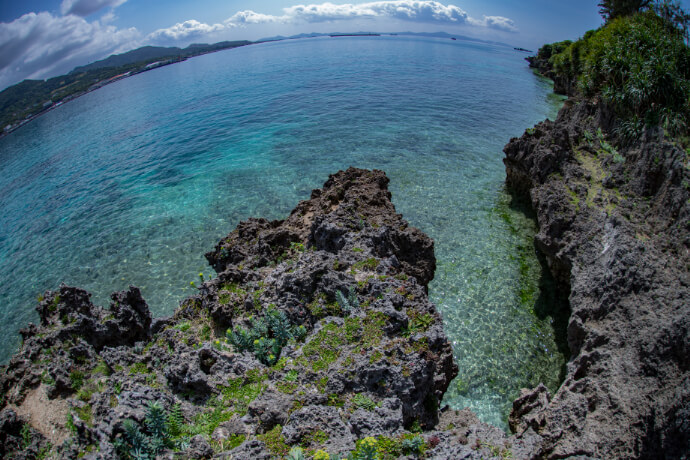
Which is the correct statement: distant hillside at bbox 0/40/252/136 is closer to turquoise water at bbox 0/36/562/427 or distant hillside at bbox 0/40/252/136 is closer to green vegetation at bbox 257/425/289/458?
turquoise water at bbox 0/36/562/427

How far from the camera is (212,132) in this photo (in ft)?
132

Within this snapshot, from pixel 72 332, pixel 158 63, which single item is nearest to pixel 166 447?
pixel 72 332

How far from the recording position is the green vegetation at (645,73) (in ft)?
48.0

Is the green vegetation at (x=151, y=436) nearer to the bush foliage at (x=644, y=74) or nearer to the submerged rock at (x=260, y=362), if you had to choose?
the submerged rock at (x=260, y=362)

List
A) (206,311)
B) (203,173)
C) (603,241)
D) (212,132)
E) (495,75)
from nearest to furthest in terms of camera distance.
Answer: (206,311)
(603,241)
(203,173)
(212,132)
(495,75)

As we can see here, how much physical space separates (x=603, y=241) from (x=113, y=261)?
2417 centimetres

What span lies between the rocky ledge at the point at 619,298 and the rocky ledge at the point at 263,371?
77.1 inches

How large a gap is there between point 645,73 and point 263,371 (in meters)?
21.5

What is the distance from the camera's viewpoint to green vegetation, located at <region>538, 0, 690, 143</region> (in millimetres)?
14636

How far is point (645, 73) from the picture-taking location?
15.7 metres

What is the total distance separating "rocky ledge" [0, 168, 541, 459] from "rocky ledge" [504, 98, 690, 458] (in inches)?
77.1

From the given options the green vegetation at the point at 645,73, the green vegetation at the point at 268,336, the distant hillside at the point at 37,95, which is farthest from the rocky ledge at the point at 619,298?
the distant hillside at the point at 37,95

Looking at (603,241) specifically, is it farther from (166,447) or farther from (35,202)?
(35,202)

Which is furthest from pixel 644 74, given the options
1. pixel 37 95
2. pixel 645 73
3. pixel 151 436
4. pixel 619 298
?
pixel 37 95
